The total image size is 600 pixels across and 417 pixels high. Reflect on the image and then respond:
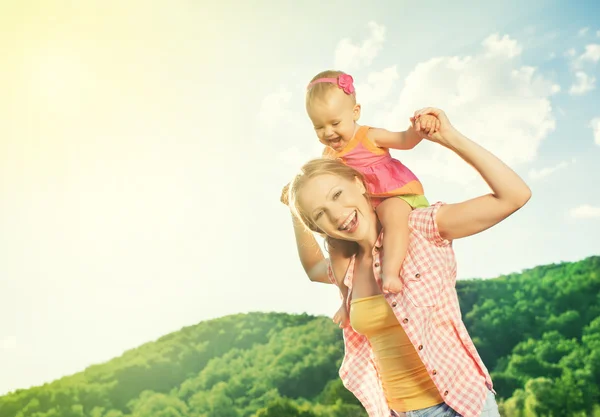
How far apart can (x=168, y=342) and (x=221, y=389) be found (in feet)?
3.35

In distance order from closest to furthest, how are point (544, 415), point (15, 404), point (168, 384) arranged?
point (544, 415)
point (15, 404)
point (168, 384)

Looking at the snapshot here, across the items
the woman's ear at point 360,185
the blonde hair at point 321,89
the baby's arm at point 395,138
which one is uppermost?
the blonde hair at point 321,89

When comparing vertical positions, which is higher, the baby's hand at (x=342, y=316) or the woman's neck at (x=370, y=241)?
the woman's neck at (x=370, y=241)

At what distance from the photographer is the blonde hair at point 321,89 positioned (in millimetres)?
2201

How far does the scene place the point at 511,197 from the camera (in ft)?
4.85

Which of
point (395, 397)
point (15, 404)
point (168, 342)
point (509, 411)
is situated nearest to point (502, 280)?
point (509, 411)

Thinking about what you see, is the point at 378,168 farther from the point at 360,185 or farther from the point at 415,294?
the point at 415,294

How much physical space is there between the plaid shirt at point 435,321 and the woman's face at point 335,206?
100mm

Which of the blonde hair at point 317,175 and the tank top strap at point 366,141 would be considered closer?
the blonde hair at point 317,175

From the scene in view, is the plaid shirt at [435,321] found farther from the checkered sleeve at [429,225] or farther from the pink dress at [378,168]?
the pink dress at [378,168]

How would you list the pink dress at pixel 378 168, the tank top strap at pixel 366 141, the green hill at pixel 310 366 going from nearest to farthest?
the pink dress at pixel 378 168, the tank top strap at pixel 366 141, the green hill at pixel 310 366

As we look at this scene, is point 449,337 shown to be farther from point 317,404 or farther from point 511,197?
point 317,404

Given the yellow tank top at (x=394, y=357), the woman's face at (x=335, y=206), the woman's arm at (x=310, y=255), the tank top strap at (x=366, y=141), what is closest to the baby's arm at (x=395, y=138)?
the tank top strap at (x=366, y=141)

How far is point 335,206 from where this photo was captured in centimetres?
167
